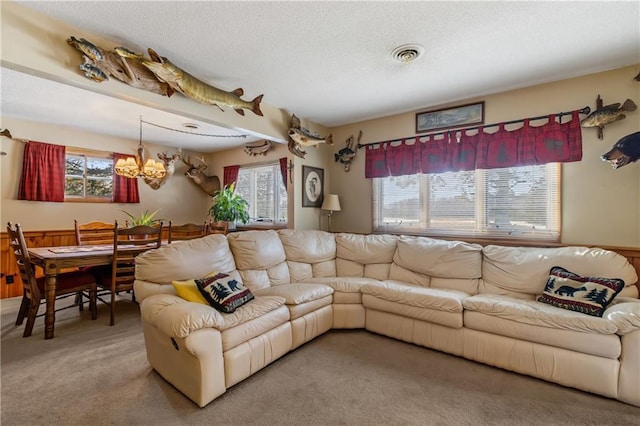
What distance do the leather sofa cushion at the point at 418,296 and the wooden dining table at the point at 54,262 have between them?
103 inches

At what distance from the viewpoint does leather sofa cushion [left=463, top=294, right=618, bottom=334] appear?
190cm

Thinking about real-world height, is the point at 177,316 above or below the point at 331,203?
below

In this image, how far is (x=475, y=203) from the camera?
337cm

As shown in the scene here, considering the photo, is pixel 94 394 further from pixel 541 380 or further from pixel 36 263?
pixel 541 380

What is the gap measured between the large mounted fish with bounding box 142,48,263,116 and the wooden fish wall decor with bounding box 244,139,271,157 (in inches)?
68.4

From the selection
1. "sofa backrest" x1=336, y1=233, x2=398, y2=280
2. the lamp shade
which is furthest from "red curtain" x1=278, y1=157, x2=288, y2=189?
"sofa backrest" x1=336, y1=233, x2=398, y2=280

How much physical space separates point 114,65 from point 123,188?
3291mm

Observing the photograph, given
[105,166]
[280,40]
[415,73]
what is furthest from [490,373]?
[105,166]

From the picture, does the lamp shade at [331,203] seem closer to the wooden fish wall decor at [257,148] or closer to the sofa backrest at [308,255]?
the sofa backrest at [308,255]

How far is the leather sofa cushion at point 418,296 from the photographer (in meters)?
2.41

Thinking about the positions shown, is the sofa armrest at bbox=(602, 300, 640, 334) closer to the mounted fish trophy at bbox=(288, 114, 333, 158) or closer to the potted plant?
the mounted fish trophy at bbox=(288, 114, 333, 158)

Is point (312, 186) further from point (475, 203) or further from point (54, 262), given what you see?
point (54, 262)

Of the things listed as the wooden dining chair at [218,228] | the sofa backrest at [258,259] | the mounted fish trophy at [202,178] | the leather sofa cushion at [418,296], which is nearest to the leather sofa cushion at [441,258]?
the leather sofa cushion at [418,296]

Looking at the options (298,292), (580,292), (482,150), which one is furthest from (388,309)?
(482,150)
